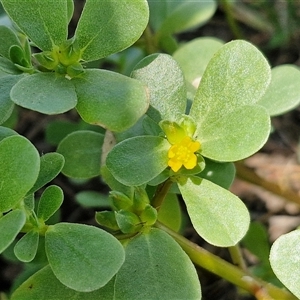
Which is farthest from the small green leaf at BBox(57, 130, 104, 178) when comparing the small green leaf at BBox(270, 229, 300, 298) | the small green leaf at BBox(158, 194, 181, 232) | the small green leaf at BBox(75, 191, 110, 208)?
the small green leaf at BBox(270, 229, 300, 298)

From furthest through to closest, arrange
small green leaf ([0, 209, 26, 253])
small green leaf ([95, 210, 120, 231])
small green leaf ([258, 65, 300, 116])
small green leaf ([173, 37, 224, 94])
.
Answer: small green leaf ([173, 37, 224, 94])
small green leaf ([258, 65, 300, 116])
small green leaf ([95, 210, 120, 231])
small green leaf ([0, 209, 26, 253])

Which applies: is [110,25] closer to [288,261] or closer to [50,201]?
[50,201]

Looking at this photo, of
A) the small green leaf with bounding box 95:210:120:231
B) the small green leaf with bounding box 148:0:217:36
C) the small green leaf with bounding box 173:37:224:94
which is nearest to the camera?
the small green leaf with bounding box 95:210:120:231

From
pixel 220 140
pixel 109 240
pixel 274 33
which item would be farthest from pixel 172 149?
pixel 274 33

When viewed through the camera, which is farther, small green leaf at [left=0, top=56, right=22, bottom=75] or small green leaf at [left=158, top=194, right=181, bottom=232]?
small green leaf at [left=158, top=194, right=181, bottom=232]

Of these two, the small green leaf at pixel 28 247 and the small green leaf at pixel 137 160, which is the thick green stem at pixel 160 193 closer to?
the small green leaf at pixel 137 160

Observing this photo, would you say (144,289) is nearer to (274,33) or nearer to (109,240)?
(109,240)

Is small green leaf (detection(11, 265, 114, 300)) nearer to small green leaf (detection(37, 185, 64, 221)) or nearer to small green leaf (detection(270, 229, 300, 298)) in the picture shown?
small green leaf (detection(37, 185, 64, 221))

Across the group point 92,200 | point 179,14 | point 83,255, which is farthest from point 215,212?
point 179,14
